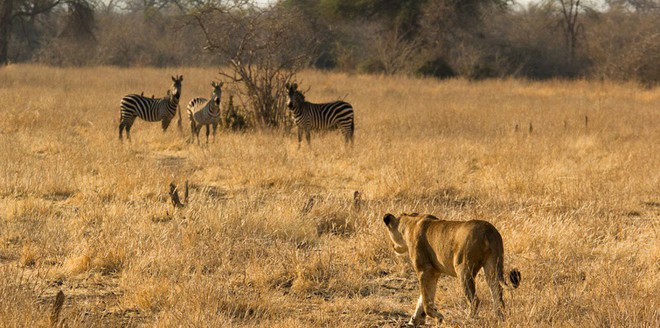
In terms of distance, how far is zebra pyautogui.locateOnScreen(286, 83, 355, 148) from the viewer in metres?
14.3

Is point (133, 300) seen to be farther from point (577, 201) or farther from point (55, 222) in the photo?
point (577, 201)

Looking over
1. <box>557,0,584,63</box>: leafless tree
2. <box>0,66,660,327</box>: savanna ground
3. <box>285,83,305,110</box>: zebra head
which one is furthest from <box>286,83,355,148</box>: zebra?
<box>557,0,584,63</box>: leafless tree

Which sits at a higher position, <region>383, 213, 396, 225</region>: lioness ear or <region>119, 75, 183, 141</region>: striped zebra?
<region>383, 213, 396, 225</region>: lioness ear

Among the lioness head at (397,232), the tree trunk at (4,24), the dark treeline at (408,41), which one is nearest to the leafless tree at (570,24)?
the dark treeline at (408,41)

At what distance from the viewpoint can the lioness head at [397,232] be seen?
4865 millimetres

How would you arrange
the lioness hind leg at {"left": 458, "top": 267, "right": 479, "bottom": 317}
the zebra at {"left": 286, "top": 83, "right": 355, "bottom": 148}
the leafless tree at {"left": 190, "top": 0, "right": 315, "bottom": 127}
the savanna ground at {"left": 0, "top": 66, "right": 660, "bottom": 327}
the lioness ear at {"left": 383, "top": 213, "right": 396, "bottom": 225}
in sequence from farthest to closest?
1. the leafless tree at {"left": 190, "top": 0, "right": 315, "bottom": 127}
2. the zebra at {"left": 286, "top": 83, "right": 355, "bottom": 148}
3. the savanna ground at {"left": 0, "top": 66, "right": 660, "bottom": 327}
4. the lioness ear at {"left": 383, "top": 213, "right": 396, "bottom": 225}
5. the lioness hind leg at {"left": 458, "top": 267, "right": 479, "bottom": 317}

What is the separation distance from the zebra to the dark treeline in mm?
14628

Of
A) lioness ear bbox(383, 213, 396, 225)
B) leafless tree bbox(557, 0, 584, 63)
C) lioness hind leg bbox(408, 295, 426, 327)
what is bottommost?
lioness hind leg bbox(408, 295, 426, 327)

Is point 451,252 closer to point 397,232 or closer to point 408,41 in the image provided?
point 397,232

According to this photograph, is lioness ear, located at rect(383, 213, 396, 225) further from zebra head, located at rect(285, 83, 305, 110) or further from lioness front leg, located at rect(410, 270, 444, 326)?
zebra head, located at rect(285, 83, 305, 110)

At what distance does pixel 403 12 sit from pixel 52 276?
33.0 m

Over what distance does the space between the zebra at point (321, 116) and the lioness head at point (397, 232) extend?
929 cm

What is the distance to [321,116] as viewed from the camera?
1456 cm

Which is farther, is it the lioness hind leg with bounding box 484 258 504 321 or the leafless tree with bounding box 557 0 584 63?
the leafless tree with bounding box 557 0 584 63
